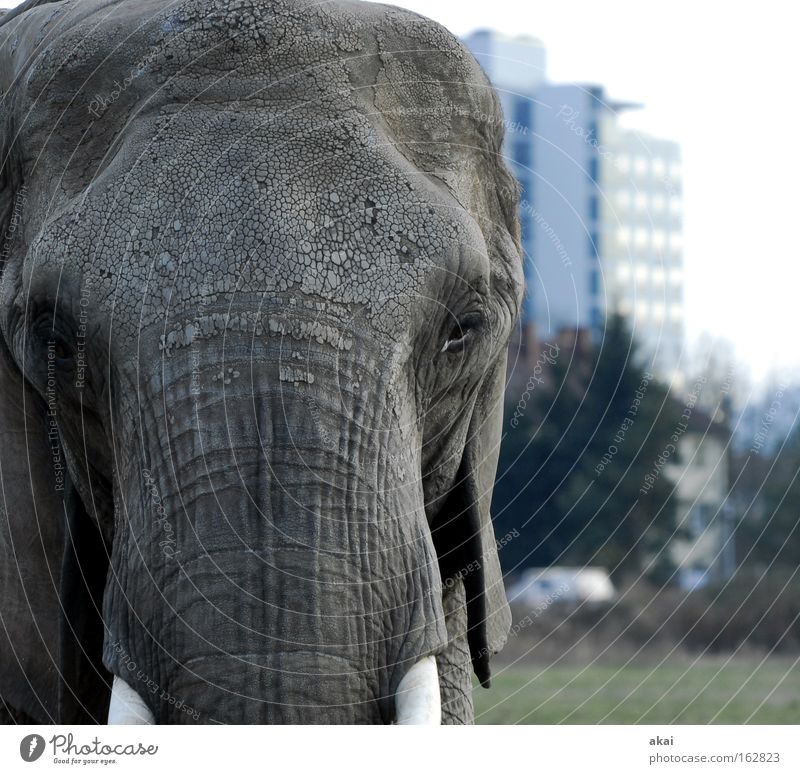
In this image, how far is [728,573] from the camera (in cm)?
Result: 2205

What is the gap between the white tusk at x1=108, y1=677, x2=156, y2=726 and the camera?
2.21 metres

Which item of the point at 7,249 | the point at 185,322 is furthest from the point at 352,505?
the point at 7,249

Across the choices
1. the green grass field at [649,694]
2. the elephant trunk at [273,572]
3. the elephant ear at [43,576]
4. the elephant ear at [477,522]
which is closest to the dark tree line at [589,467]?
the green grass field at [649,694]

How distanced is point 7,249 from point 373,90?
0.72 meters

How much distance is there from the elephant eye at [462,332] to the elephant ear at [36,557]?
709 mm

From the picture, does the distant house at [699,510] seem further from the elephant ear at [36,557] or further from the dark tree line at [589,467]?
the elephant ear at [36,557]

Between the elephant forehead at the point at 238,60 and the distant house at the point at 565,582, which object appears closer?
the elephant forehead at the point at 238,60

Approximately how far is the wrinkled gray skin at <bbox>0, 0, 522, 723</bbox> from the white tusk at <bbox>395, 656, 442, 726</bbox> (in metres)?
0.02

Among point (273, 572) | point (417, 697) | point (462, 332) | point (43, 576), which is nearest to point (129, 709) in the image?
point (273, 572)

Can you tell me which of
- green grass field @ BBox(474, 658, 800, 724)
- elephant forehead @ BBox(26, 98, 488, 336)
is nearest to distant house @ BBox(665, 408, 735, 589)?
green grass field @ BBox(474, 658, 800, 724)

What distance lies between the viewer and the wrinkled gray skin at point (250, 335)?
84.8 inches

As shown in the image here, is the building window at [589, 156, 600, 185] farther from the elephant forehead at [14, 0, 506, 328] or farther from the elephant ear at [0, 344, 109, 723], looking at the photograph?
the elephant ear at [0, 344, 109, 723]
